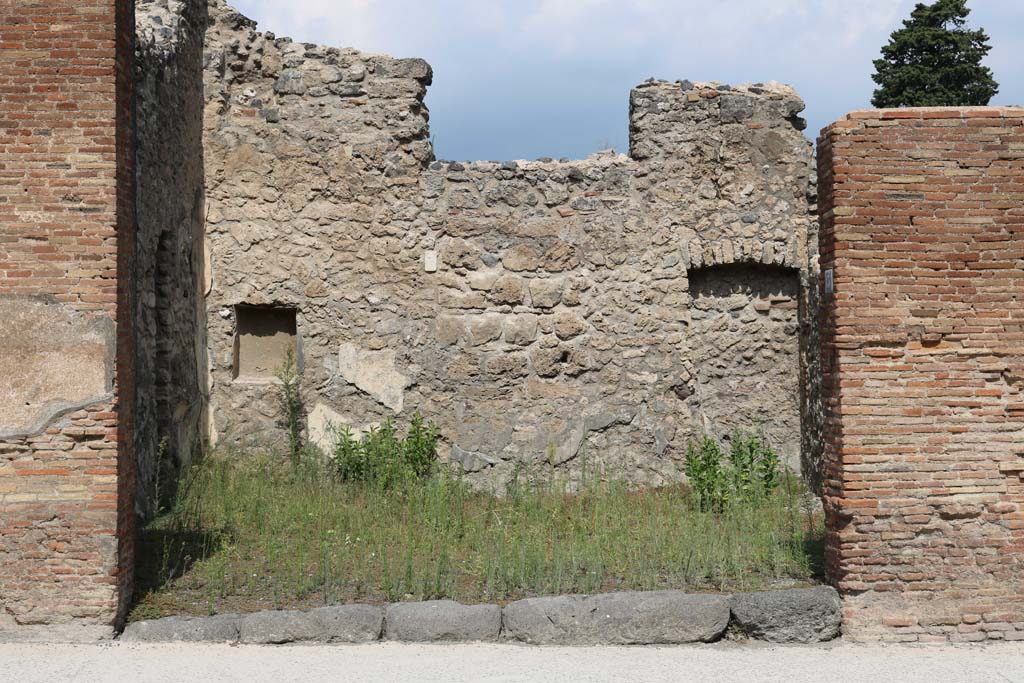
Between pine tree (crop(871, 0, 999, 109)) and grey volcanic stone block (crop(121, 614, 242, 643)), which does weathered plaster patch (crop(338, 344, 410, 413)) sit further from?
pine tree (crop(871, 0, 999, 109))

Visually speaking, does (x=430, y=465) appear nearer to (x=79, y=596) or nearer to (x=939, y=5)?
(x=79, y=596)

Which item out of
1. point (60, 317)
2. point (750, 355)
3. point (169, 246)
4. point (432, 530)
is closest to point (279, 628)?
point (432, 530)

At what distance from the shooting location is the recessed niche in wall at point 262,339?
386 inches

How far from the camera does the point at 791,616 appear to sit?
5.99 metres

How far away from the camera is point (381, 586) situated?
6477 millimetres

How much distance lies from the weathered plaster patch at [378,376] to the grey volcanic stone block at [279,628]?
3.72 metres

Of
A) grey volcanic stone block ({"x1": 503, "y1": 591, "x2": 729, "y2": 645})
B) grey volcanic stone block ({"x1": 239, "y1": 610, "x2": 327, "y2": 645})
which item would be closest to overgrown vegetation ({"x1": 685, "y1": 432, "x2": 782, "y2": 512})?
grey volcanic stone block ({"x1": 503, "y1": 591, "x2": 729, "y2": 645})

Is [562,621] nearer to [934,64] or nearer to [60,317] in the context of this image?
[60,317]

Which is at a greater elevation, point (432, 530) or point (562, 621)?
point (432, 530)

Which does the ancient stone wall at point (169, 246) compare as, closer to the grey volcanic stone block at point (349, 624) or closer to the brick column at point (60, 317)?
the brick column at point (60, 317)

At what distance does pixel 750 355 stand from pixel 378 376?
3.53 m

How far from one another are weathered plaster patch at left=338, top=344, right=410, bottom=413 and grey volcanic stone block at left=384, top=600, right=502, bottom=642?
3.68 metres

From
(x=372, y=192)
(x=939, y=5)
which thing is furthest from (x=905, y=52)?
(x=372, y=192)

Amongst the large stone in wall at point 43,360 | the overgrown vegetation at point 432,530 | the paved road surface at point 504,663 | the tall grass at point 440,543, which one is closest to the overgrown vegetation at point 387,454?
the overgrown vegetation at point 432,530
